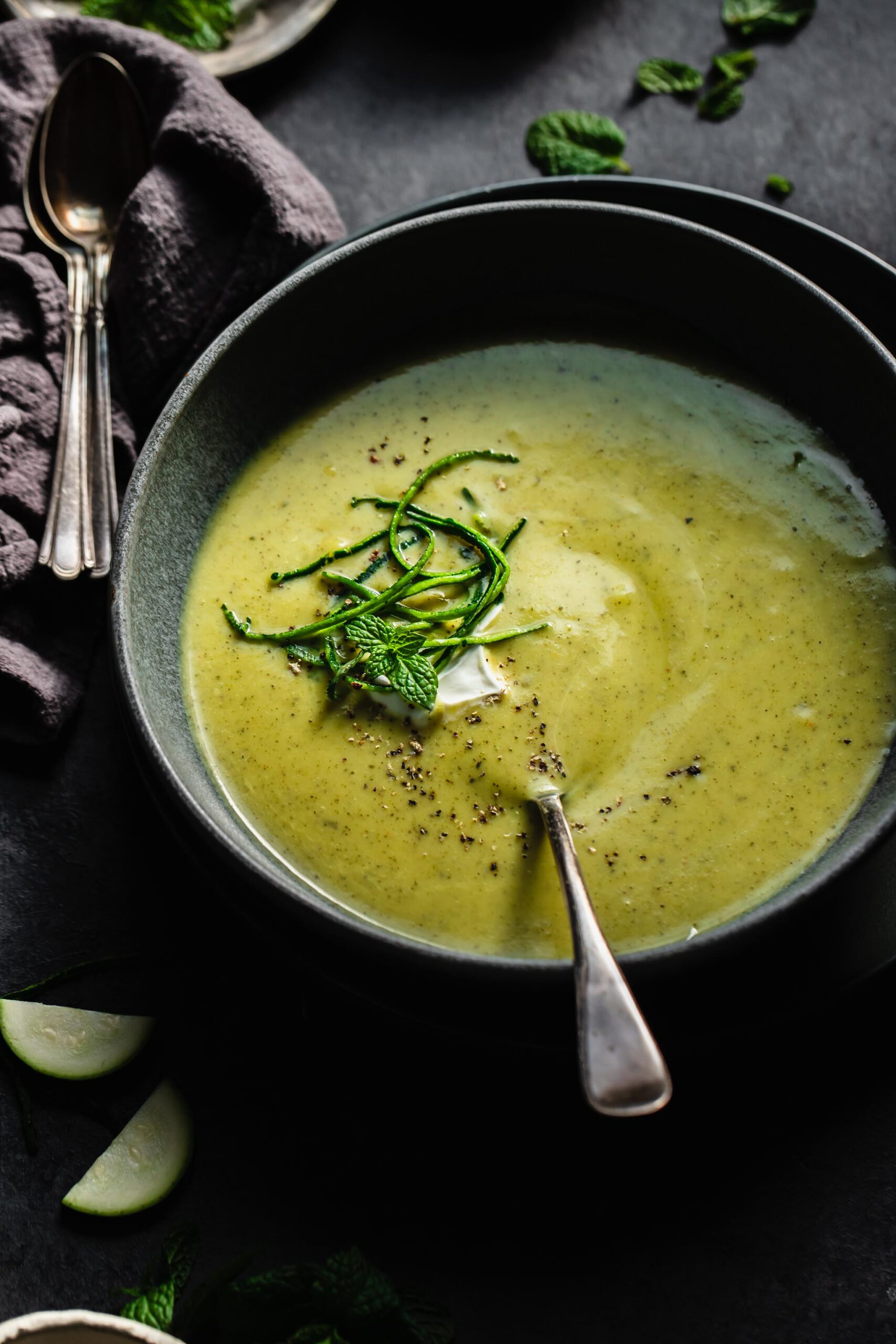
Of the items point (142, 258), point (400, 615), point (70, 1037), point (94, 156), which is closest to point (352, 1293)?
point (70, 1037)

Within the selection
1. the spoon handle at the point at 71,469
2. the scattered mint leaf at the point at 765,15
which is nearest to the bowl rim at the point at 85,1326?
the spoon handle at the point at 71,469

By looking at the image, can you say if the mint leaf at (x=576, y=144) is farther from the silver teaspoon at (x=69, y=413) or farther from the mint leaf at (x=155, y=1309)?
the mint leaf at (x=155, y=1309)

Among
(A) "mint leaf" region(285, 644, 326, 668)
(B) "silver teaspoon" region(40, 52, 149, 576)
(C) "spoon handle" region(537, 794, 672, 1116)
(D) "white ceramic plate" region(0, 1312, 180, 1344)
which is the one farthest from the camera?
(B) "silver teaspoon" region(40, 52, 149, 576)

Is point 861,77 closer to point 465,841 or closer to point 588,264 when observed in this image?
point 588,264

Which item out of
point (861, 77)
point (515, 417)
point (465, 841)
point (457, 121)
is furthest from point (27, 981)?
point (861, 77)

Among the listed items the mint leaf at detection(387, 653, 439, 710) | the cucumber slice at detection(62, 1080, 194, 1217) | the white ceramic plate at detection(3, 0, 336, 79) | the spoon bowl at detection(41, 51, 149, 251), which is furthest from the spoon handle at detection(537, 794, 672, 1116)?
the white ceramic plate at detection(3, 0, 336, 79)

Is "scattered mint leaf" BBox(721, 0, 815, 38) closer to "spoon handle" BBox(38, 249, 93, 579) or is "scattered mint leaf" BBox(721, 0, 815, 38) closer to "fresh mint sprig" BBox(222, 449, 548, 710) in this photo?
"fresh mint sprig" BBox(222, 449, 548, 710)
